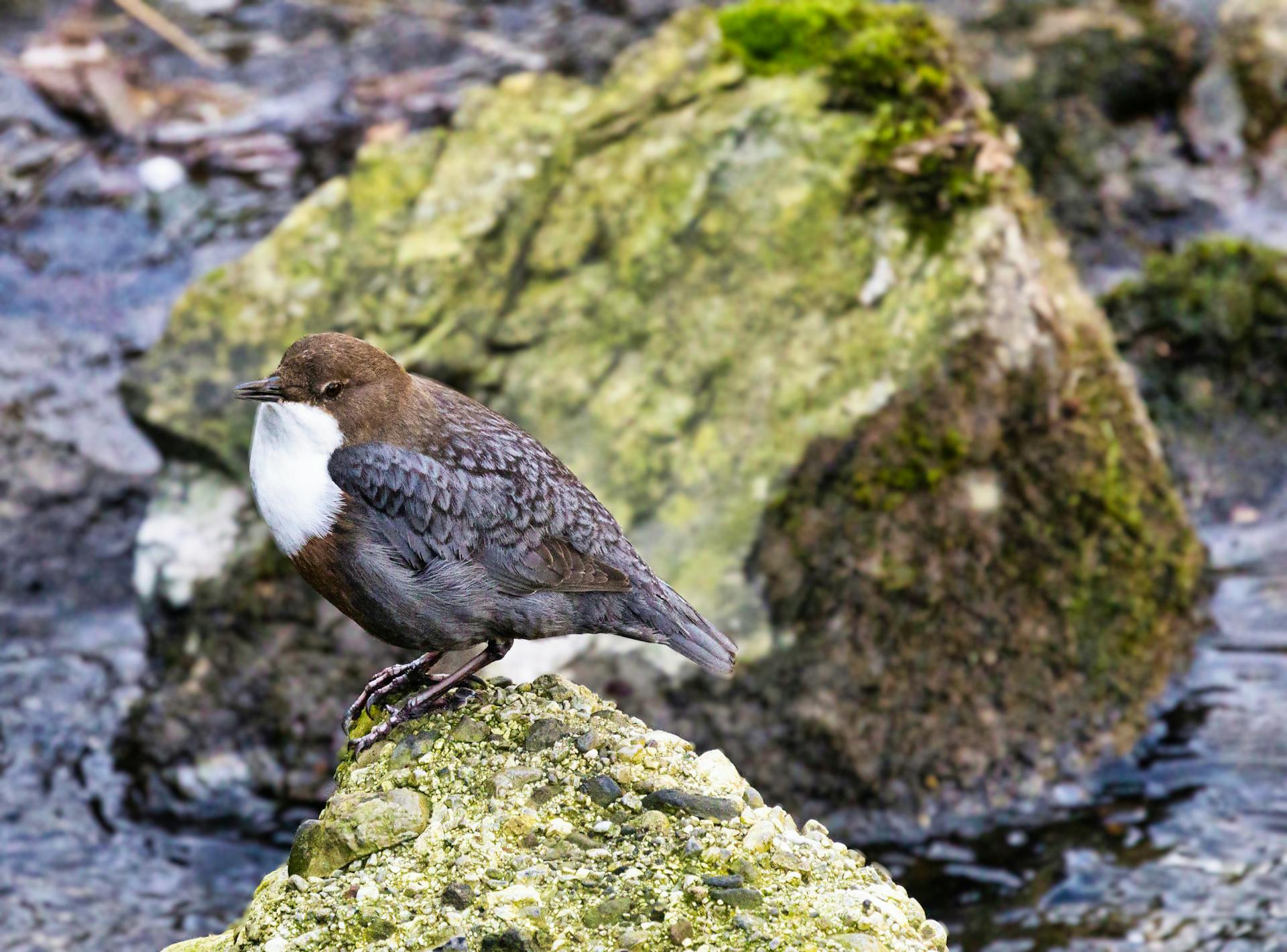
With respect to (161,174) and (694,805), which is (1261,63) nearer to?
(161,174)

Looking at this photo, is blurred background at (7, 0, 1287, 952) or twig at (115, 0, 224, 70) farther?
twig at (115, 0, 224, 70)

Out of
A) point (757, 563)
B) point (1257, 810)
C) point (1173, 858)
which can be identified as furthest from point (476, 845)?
point (1257, 810)

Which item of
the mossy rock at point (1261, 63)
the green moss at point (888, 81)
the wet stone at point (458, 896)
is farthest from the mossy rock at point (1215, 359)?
the wet stone at point (458, 896)

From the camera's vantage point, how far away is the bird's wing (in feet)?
12.2

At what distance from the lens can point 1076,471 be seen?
5934mm

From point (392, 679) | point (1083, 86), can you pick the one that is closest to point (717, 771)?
point (392, 679)

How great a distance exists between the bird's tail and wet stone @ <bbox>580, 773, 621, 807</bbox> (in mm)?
494

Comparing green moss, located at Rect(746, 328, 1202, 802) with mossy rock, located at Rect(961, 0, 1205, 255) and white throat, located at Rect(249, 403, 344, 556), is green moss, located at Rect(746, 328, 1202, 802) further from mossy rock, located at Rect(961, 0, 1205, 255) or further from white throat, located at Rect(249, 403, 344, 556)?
mossy rock, located at Rect(961, 0, 1205, 255)

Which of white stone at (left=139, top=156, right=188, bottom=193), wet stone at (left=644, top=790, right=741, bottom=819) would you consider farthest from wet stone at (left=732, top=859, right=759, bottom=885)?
white stone at (left=139, top=156, right=188, bottom=193)

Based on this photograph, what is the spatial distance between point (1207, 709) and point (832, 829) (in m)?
1.77

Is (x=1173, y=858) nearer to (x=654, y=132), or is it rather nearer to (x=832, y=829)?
(x=832, y=829)

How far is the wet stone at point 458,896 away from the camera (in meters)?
2.95

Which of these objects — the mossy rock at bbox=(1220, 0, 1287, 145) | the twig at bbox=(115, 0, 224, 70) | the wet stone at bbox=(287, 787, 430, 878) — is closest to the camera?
the wet stone at bbox=(287, 787, 430, 878)

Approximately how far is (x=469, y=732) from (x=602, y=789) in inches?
16.5
